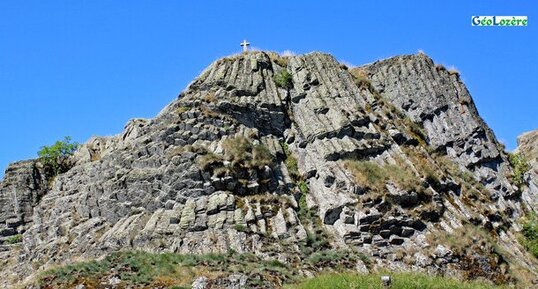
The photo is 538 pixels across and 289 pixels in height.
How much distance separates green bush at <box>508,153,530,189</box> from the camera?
42250 millimetres

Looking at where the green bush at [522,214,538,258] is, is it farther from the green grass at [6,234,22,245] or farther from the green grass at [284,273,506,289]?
the green grass at [6,234,22,245]

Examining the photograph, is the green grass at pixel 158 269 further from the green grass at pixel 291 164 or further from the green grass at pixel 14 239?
the green grass at pixel 14 239

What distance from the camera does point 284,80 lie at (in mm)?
45656

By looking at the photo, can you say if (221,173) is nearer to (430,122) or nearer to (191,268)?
(191,268)

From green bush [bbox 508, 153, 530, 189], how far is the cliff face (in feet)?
2.47

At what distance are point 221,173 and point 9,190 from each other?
20433mm

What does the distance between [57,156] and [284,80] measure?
21.1 meters

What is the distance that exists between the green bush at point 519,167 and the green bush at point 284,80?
53.4 ft

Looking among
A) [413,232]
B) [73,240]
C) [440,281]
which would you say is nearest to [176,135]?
[73,240]

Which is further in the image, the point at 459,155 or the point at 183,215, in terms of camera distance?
the point at 459,155

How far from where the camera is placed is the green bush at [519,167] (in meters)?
42.2

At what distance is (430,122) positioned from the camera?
45625 mm

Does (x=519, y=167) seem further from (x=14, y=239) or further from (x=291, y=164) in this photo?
(x=14, y=239)

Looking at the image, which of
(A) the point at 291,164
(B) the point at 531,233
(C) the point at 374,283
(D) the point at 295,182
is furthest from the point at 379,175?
(C) the point at 374,283
